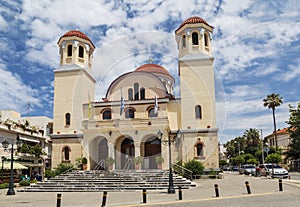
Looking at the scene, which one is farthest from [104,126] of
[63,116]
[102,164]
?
[63,116]

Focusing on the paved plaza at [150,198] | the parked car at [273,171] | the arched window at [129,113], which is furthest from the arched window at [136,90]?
the paved plaza at [150,198]

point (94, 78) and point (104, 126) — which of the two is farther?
point (94, 78)

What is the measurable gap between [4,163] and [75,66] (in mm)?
12302

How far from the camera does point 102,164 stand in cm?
3036

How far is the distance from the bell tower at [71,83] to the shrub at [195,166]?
1181cm

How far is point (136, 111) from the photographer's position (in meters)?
32.2

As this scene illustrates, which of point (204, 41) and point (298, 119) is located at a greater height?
point (204, 41)

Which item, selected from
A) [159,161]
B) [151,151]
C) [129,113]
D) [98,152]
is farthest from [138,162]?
[129,113]

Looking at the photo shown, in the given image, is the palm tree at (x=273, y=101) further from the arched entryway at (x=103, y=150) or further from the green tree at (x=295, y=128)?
the arched entryway at (x=103, y=150)

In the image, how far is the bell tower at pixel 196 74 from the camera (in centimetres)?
3077

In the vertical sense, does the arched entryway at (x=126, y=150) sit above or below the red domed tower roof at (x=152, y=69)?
below

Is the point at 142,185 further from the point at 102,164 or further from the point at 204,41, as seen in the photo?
the point at 204,41

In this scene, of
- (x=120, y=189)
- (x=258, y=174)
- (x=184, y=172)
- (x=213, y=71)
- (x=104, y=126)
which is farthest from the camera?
(x=258, y=174)

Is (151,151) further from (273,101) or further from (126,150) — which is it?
(273,101)
